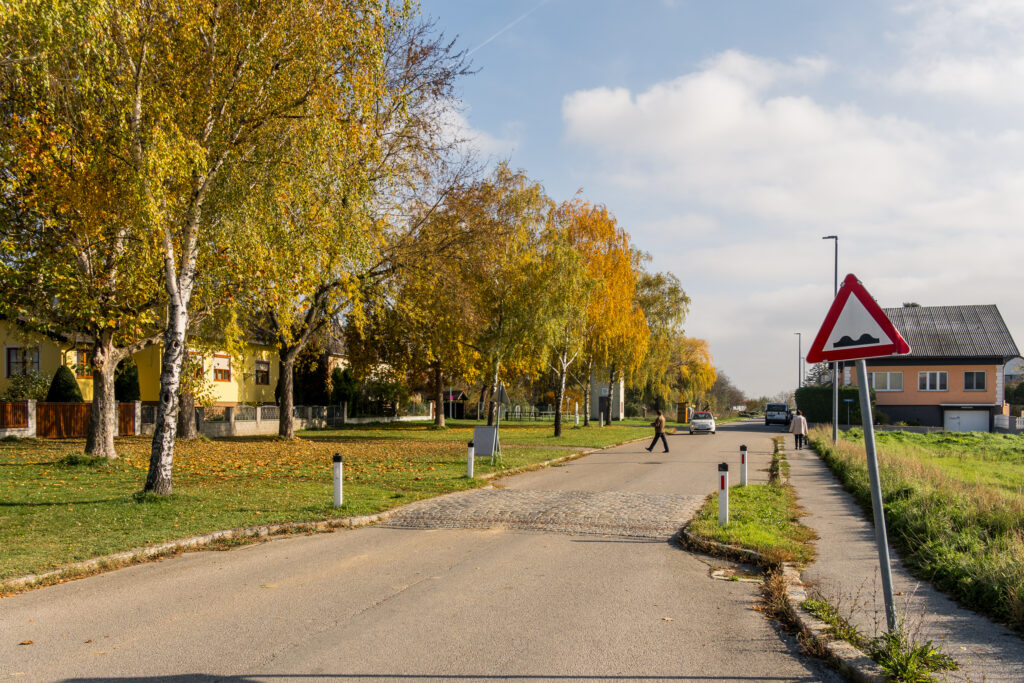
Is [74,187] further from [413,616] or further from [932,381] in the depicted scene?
[932,381]

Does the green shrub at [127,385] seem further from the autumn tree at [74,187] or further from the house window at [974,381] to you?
the house window at [974,381]

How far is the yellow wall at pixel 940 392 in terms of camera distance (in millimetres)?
56844

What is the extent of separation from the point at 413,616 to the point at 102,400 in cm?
1654

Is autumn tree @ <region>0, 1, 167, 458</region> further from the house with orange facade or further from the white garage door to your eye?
the white garage door

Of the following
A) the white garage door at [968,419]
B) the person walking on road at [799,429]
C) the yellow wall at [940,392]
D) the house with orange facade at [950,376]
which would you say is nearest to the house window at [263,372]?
the person walking on road at [799,429]

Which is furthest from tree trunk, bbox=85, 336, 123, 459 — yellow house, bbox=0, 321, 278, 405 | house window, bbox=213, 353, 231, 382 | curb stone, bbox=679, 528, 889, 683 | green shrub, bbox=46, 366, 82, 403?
house window, bbox=213, 353, 231, 382

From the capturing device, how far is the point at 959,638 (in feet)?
18.5

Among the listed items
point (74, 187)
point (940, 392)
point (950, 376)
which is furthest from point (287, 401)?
point (950, 376)

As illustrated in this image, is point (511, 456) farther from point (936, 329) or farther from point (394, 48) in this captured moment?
point (936, 329)

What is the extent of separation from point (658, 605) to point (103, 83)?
37.1 feet

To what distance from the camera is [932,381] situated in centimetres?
5803

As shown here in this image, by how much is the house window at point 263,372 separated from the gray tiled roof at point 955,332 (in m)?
45.3

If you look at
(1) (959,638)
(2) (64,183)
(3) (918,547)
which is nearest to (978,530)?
(3) (918,547)

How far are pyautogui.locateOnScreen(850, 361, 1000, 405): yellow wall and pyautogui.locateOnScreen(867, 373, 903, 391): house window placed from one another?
10.1 inches
